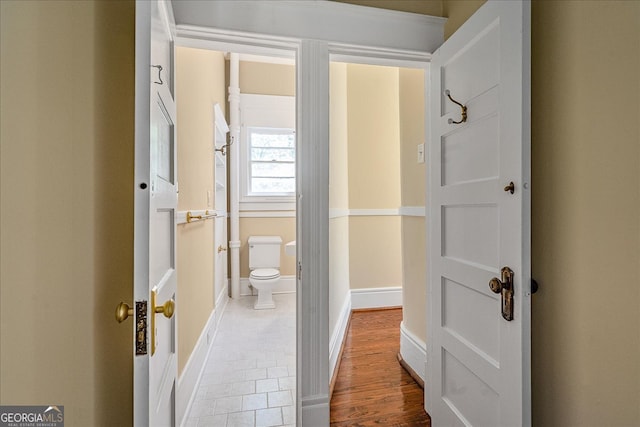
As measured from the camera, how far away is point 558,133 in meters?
0.98

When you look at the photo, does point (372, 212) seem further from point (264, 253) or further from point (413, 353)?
point (413, 353)

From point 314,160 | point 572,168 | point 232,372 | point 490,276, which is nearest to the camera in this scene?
point 572,168

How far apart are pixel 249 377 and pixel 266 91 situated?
11.1 feet

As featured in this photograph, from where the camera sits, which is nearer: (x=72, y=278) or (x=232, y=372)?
(x=72, y=278)

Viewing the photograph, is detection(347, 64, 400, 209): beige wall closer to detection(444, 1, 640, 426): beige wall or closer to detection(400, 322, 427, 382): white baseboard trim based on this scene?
detection(400, 322, 427, 382): white baseboard trim

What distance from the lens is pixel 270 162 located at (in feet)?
13.4

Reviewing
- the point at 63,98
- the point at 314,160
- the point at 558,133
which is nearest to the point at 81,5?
the point at 63,98

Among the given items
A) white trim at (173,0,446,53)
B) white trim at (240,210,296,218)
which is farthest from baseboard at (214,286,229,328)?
white trim at (173,0,446,53)

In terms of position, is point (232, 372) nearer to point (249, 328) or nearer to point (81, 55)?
point (249, 328)

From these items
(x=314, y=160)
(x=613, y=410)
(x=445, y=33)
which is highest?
(x=445, y=33)

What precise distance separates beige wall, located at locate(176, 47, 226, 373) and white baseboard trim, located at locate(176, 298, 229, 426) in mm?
56

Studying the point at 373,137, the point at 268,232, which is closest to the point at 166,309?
the point at 373,137

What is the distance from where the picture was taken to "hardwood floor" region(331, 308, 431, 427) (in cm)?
164

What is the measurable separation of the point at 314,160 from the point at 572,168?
977 millimetres
